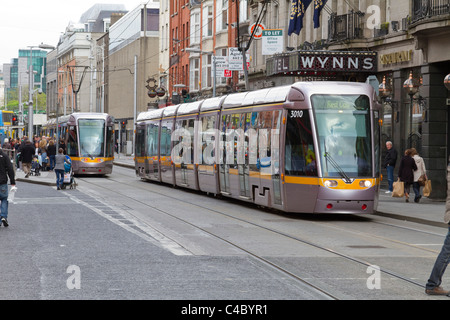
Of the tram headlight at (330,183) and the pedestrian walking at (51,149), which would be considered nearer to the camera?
the tram headlight at (330,183)

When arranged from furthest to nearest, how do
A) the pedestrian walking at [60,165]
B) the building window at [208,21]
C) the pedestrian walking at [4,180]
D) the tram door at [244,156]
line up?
the building window at [208,21], the pedestrian walking at [60,165], the tram door at [244,156], the pedestrian walking at [4,180]

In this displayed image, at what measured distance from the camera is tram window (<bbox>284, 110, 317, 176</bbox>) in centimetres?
2072

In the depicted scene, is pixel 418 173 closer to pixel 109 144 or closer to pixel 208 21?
pixel 109 144

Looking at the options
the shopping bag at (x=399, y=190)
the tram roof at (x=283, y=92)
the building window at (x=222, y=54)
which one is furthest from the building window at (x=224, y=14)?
the shopping bag at (x=399, y=190)

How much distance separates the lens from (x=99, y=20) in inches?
5340

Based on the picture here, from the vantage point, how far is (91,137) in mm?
43719

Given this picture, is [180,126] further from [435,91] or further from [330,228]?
[330,228]

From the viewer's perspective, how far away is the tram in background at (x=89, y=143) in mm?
43594

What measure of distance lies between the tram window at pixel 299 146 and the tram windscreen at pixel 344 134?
0.24 meters

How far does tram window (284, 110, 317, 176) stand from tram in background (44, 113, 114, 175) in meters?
23.7

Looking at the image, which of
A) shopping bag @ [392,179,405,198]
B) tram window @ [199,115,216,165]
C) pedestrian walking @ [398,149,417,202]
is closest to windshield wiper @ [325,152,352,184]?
shopping bag @ [392,179,405,198]

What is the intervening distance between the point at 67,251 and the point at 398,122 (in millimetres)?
20104

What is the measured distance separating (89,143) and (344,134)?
24.6 metres

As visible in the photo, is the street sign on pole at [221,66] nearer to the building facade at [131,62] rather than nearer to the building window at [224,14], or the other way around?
the building window at [224,14]
